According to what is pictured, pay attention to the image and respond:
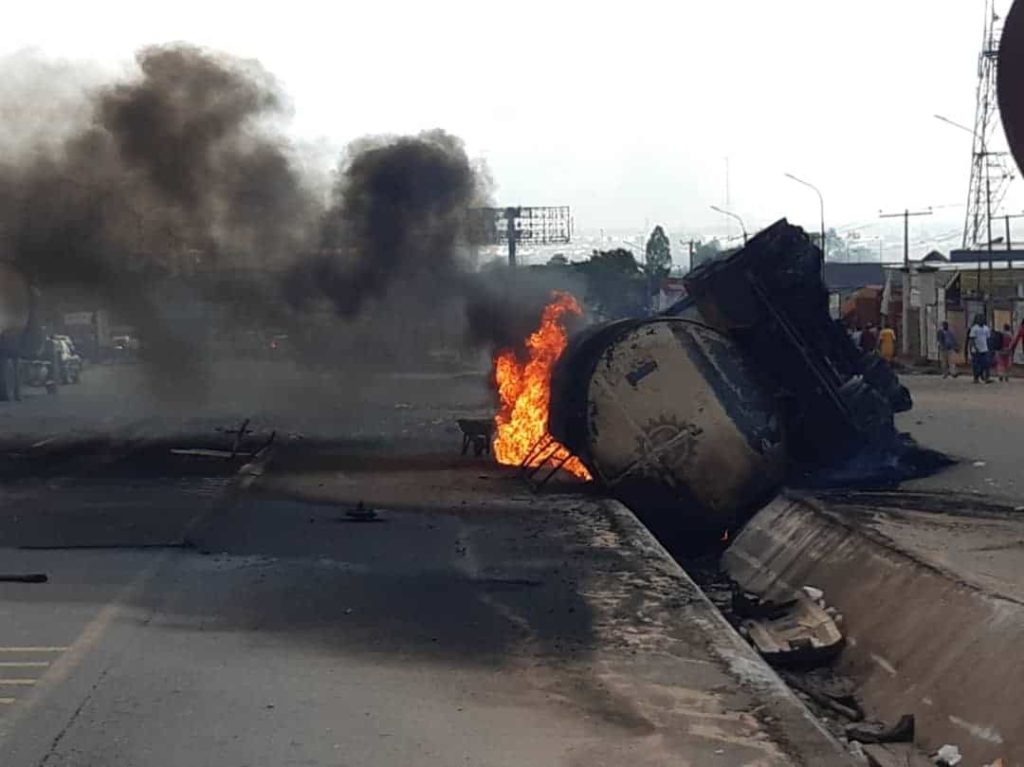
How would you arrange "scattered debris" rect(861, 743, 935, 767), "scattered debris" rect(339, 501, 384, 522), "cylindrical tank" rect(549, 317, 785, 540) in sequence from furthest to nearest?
"cylindrical tank" rect(549, 317, 785, 540), "scattered debris" rect(339, 501, 384, 522), "scattered debris" rect(861, 743, 935, 767)

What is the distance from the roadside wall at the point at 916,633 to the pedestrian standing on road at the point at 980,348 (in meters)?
20.8

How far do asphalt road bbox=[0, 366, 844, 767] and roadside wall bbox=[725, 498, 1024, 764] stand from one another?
1.03m

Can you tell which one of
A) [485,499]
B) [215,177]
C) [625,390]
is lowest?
[485,499]

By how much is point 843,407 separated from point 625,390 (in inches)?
93.4

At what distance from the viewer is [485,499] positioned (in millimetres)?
15680

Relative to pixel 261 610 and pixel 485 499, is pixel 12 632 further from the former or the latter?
pixel 485 499

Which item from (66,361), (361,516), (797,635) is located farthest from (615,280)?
(797,635)

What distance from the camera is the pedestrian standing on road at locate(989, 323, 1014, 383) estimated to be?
35.0m

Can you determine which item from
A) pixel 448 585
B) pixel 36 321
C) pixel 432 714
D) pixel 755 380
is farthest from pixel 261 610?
pixel 36 321

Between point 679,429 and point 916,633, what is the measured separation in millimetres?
5410

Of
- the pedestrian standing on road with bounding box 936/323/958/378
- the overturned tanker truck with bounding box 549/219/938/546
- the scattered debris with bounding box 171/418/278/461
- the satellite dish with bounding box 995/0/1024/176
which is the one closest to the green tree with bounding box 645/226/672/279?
the pedestrian standing on road with bounding box 936/323/958/378

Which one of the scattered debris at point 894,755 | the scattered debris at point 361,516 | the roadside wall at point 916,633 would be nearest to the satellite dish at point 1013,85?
the roadside wall at point 916,633

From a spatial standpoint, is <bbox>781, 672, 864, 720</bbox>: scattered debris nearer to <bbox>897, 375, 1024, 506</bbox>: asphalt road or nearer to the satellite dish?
<bbox>897, 375, 1024, 506</bbox>: asphalt road

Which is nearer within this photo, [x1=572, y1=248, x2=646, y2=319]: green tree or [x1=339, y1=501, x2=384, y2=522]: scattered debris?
[x1=339, y1=501, x2=384, y2=522]: scattered debris
